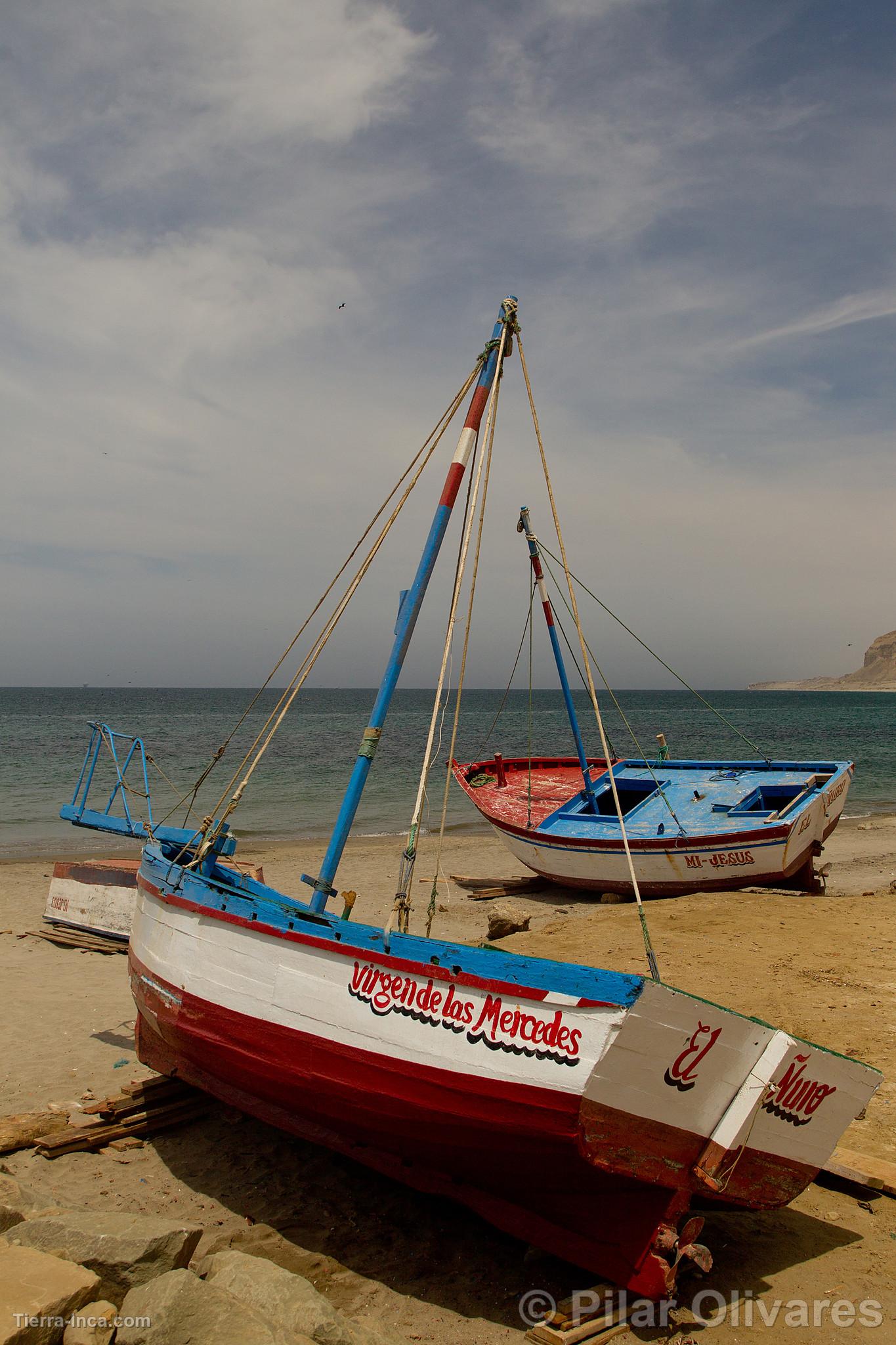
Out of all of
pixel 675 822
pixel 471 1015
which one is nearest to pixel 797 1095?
pixel 471 1015

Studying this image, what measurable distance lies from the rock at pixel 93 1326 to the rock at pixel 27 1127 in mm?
3606

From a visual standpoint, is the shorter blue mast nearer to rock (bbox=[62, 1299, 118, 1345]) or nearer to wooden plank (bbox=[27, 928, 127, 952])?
wooden plank (bbox=[27, 928, 127, 952])

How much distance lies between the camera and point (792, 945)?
38.5 feet

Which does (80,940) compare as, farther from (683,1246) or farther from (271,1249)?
(683,1246)

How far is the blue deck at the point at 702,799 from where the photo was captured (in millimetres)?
16156

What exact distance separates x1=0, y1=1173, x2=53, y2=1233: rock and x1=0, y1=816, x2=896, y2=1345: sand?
44 cm

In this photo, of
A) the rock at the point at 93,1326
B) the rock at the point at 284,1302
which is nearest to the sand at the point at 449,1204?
the rock at the point at 284,1302

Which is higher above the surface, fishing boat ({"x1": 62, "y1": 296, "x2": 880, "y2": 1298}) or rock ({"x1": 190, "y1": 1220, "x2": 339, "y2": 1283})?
fishing boat ({"x1": 62, "y1": 296, "x2": 880, "y2": 1298})

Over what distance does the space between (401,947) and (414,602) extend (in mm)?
3755

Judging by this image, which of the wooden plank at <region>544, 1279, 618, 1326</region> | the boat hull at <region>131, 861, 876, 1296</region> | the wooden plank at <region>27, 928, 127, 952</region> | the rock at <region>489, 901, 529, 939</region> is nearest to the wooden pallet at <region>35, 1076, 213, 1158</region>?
the boat hull at <region>131, 861, 876, 1296</region>

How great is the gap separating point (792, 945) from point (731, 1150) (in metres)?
7.36

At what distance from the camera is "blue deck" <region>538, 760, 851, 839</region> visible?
1616 cm

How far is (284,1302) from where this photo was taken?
177 inches

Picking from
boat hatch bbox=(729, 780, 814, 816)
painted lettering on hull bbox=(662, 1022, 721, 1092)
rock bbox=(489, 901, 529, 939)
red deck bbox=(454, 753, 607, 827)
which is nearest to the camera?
painted lettering on hull bbox=(662, 1022, 721, 1092)
